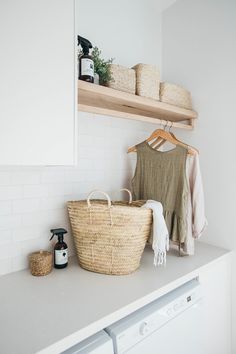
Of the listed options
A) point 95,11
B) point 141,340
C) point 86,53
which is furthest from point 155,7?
point 141,340

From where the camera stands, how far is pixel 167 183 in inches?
54.6

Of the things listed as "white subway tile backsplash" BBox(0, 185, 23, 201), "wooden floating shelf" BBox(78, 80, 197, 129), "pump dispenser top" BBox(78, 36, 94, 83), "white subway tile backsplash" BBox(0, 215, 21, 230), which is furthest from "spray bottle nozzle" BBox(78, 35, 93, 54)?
"white subway tile backsplash" BBox(0, 215, 21, 230)

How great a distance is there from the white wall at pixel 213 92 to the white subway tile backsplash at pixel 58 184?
49cm

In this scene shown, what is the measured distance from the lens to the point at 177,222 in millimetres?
1313

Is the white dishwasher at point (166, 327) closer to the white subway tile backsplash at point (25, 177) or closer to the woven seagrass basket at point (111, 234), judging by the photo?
the woven seagrass basket at point (111, 234)

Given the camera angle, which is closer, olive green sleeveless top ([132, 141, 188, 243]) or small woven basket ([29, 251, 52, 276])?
small woven basket ([29, 251, 52, 276])

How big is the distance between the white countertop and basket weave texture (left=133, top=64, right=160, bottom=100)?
95cm

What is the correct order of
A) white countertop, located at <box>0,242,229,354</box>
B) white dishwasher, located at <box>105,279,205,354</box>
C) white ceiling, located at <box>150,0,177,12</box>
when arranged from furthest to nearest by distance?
white ceiling, located at <box>150,0,177,12</box> < white dishwasher, located at <box>105,279,205,354</box> < white countertop, located at <box>0,242,229,354</box>

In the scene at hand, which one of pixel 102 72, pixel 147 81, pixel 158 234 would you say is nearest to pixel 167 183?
pixel 158 234

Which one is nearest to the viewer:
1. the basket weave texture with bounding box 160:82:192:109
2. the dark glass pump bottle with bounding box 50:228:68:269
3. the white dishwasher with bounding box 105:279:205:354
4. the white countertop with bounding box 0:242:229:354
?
the white countertop with bounding box 0:242:229:354

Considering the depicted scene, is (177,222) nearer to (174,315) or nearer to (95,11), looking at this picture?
(174,315)

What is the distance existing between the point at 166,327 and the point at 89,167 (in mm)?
913

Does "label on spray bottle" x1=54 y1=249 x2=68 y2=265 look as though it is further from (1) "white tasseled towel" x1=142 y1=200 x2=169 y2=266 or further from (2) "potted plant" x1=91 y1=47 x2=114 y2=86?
(2) "potted plant" x1=91 y1=47 x2=114 y2=86

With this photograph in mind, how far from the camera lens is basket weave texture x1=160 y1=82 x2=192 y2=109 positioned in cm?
144
